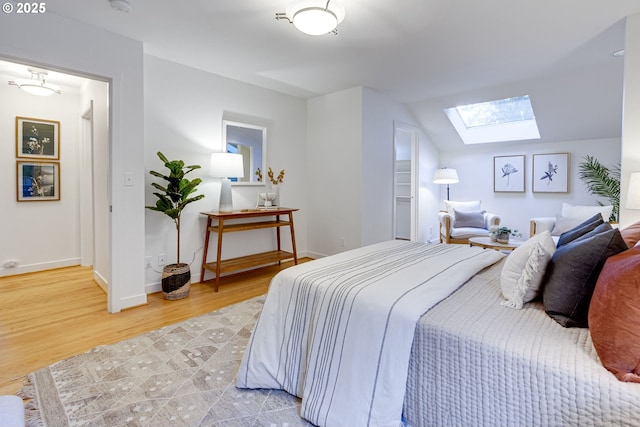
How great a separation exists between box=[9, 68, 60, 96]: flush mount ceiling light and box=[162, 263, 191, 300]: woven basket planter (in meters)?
2.50

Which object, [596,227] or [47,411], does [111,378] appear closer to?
[47,411]

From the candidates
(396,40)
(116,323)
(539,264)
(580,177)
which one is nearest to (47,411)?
(116,323)

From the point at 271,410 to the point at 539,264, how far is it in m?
1.43

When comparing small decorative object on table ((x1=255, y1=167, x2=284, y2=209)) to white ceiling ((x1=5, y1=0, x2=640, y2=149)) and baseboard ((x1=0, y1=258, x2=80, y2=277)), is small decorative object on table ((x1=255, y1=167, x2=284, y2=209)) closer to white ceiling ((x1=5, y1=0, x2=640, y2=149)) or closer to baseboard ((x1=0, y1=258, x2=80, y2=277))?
white ceiling ((x1=5, y1=0, x2=640, y2=149))

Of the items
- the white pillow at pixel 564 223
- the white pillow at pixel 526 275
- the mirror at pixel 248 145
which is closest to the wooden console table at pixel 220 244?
the mirror at pixel 248 145

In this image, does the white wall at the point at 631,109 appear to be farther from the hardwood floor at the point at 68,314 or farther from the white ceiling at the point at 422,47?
the hardwood floor at the point at 68,314

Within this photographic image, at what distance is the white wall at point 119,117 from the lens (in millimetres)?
2404

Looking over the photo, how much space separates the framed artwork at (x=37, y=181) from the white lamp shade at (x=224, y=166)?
2280 millimetres

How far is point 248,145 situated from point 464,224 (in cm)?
343

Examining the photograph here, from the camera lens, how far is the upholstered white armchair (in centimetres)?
465

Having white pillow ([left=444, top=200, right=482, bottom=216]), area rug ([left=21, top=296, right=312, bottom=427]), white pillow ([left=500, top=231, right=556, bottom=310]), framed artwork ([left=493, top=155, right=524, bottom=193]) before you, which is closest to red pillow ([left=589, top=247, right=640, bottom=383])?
white pillow ([left=500, top=231, right=556, bottom=310])

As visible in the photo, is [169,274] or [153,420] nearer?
[153,420]

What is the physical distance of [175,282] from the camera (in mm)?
3037

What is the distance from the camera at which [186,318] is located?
103 inches
